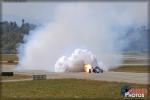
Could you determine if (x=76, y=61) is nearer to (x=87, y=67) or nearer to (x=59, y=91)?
(x=87, y=67)

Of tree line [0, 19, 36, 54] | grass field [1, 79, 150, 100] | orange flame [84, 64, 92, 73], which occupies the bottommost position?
grass field [1, 79, 150, 100]

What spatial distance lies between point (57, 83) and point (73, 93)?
9.26 m

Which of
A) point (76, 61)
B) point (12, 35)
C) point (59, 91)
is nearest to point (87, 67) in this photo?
point (76, 61)

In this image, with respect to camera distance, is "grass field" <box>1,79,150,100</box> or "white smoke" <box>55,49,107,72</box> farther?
"white smoke" <box>55,49,107,72</box>

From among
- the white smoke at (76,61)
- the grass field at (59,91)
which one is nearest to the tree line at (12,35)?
the white smoke at (76,61)

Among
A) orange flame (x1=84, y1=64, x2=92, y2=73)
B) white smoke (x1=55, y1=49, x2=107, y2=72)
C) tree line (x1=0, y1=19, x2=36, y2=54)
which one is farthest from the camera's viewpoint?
tree line (x1=0, y1=19, x2=36, y2=54)

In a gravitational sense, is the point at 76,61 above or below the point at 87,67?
above

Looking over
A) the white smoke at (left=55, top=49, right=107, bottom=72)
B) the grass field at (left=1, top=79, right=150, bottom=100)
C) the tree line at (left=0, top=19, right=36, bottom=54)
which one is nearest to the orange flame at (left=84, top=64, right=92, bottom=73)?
the white smoke at (left=55, top=49, right=107, bottom=72)

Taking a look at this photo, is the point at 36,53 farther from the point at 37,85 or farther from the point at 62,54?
the point at 37,85

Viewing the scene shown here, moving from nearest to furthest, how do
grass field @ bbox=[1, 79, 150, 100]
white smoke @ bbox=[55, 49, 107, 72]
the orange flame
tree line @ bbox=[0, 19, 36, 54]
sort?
1. grass field @ bbox=[1, 79, 150, 100]
2. the orange flame
3. white smoke @ bbox=[55, 49, 107, 72]
4. tree line @ bbox=[0, 19, 36, 54]

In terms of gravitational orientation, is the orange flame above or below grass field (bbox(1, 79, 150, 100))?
above

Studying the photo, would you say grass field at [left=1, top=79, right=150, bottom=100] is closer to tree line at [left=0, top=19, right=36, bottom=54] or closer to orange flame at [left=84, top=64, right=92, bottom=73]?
orange flame at [left=84, top=64, right=92, bottom=73]

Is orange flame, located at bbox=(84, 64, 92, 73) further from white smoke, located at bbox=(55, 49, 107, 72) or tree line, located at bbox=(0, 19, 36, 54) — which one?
tree line, located at bbox=(0, 19, 36, 54)

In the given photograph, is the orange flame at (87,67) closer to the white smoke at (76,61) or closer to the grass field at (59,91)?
the white smoke at (76,61)
